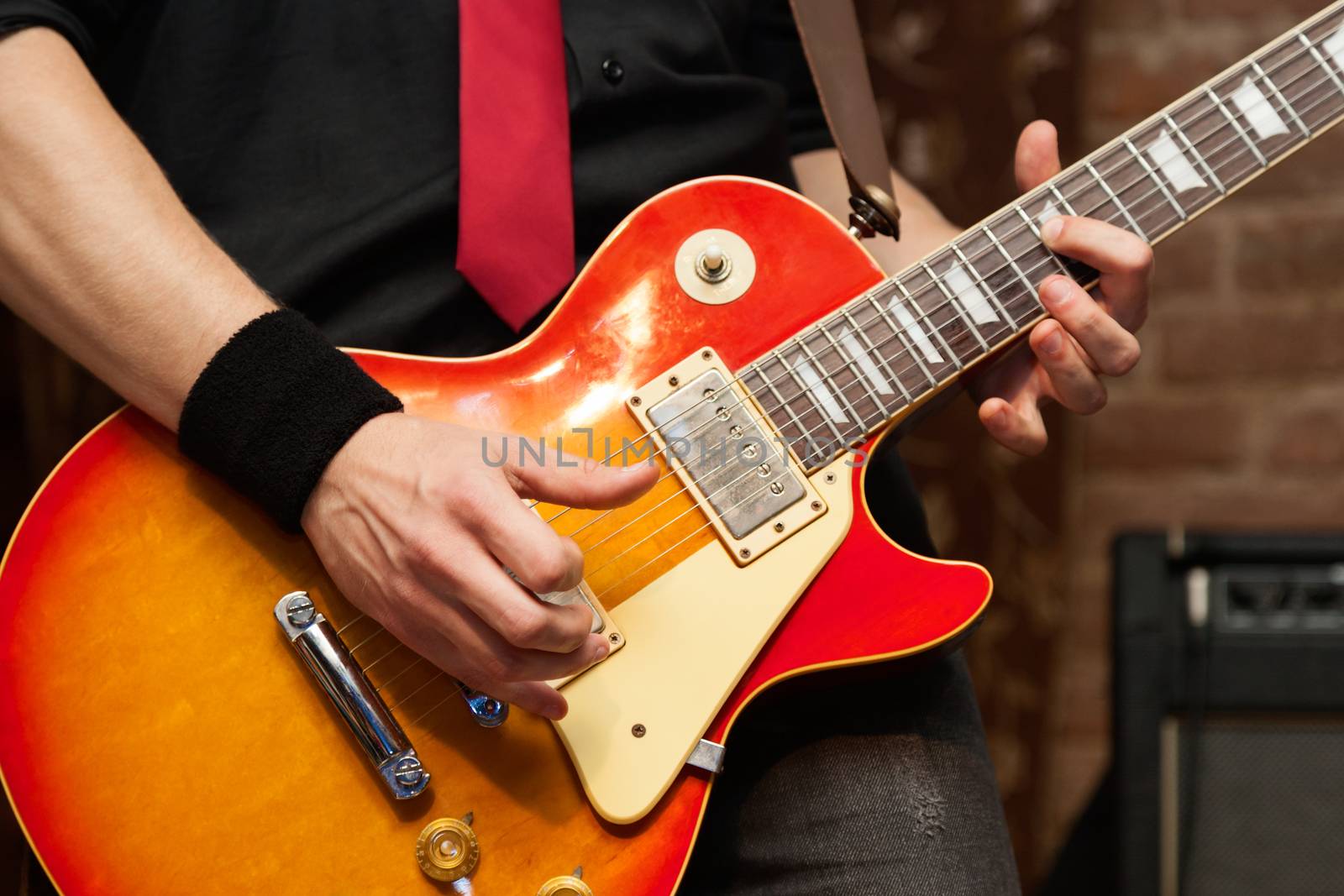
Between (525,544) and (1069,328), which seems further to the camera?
(1069,328)

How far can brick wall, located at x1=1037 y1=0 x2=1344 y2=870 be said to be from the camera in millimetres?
1472

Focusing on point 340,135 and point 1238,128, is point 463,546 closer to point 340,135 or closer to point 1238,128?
point 340,135

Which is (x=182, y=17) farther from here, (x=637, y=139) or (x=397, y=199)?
(x=637, y=139)

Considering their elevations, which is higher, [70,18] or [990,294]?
[70,18]

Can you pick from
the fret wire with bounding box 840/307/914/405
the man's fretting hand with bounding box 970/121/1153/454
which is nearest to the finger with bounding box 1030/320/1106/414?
the man's fretting hand with bounding box 970/121/1153/454

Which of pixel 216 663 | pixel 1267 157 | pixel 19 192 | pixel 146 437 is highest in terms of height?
pixel 19 192

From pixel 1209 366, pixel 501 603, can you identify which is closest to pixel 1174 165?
pixel 501 603

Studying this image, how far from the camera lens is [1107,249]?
79cm

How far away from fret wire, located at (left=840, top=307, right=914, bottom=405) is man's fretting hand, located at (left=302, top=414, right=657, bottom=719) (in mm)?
220

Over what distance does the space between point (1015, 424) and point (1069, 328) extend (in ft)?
0.29

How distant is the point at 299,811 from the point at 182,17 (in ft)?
1.82

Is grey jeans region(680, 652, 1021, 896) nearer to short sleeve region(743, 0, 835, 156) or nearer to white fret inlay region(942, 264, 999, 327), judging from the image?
white fret inlay region(942, 264, 999, 327)

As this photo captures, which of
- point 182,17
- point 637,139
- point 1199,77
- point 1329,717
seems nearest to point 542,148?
point 637,139

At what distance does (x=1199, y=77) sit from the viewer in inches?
57.7
